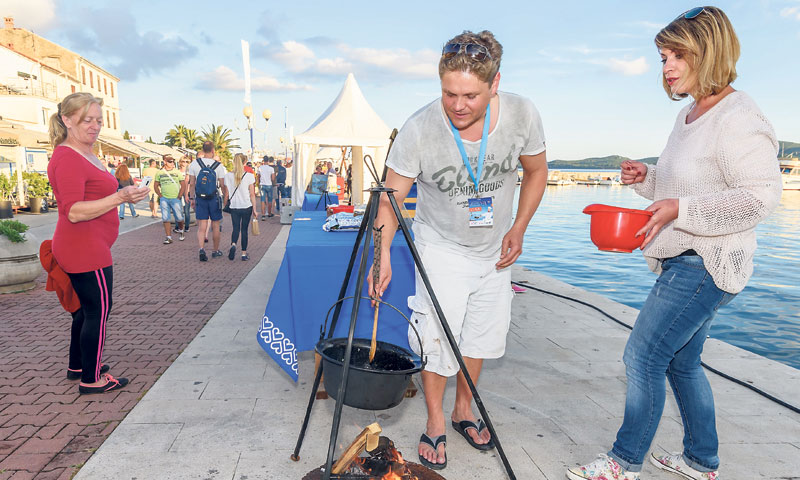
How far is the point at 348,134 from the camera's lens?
13.1 metres

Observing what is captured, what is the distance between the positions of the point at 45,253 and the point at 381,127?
1109cm

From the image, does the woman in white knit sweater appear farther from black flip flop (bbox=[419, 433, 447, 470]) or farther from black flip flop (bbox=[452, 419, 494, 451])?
black flip flop (bbox=[419, 433, 447, 470])

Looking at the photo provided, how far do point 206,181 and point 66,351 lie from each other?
428cm

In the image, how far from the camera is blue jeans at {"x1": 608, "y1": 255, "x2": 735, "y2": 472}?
206cm

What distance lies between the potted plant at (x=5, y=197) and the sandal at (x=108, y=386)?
45.2 feet

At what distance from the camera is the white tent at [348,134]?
12984mm

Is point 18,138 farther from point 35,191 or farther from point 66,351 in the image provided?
point 66,351

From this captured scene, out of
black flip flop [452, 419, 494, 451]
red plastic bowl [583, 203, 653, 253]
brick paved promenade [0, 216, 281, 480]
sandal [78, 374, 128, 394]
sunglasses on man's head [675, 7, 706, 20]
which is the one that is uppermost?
sunglasses on man's head [675, 7, 706, 20]

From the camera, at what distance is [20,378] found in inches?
143

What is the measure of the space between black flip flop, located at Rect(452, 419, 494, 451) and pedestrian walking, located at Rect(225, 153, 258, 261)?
664 centimetres

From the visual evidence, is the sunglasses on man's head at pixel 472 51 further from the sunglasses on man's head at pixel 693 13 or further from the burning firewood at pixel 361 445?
the burning firewood at pixel 361 445

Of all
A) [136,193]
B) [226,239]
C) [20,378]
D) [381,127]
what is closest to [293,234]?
[136,193]

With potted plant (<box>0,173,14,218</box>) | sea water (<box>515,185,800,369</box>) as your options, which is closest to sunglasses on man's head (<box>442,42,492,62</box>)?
sea water (<box>515,185,800,369</box>)

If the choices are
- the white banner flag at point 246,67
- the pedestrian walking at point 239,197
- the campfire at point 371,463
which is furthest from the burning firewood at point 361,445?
the white banner flag at point 246,67
